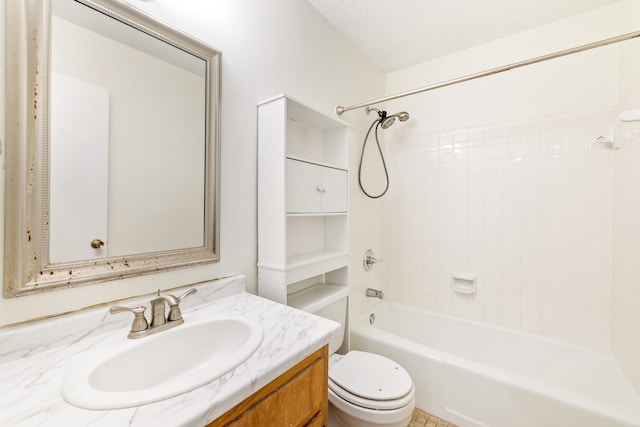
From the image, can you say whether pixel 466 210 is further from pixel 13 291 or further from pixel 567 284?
pixel 13 291

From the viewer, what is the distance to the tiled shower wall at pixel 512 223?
64.9 inches

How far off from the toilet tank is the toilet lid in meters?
0.15

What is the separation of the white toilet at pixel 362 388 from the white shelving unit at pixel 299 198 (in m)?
0.15

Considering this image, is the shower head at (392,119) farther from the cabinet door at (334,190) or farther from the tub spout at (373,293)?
the tub spout at (373,293)

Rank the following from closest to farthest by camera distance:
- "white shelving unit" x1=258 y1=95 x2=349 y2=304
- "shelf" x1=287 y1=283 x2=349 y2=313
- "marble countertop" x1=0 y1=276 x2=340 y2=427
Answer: "marble countertop" x1=0 y1=276 x2=340 y2=427
"white shelving unit" x1=258 y1=95 x2=349 y2=304
"shelf" x1=287 y1=283 x2=349 y2=313

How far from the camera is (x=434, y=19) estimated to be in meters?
1.74

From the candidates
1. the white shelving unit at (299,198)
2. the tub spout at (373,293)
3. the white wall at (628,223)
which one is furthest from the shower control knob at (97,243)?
the white wall at (628,223)

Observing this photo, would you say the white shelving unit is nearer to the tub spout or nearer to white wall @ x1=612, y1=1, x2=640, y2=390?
the tub spout

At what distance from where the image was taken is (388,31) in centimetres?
186

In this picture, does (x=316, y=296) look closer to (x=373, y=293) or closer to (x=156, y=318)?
(x=373, y=293)

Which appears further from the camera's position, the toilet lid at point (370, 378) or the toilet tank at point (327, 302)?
the toilet tank at point (327, 302)

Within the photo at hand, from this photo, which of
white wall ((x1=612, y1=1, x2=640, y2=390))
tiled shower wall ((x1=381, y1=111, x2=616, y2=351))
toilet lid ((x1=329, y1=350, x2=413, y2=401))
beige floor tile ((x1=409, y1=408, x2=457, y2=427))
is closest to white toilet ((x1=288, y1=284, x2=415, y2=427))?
toilet lid ((x1=329, y1=350, x2=413, y2=401))

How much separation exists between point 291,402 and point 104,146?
984mm

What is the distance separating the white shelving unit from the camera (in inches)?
49.6
